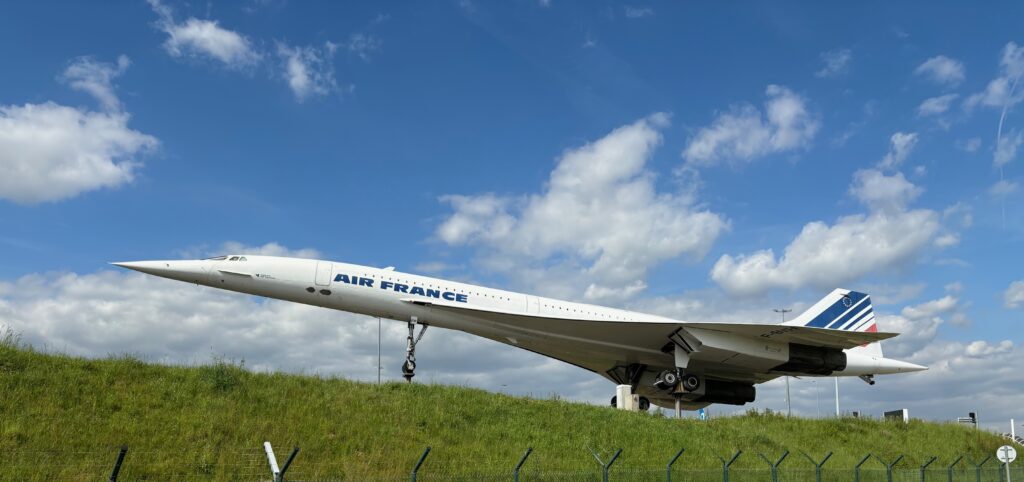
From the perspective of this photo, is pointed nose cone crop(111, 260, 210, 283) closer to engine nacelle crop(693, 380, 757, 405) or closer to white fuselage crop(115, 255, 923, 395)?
white fuselage crop(115, 255, 923, 395)

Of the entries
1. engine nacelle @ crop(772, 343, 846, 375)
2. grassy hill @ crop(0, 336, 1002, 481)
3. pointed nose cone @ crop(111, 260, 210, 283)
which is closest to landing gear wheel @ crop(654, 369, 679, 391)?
grassy hill @ crop(0, 336, 1002, 481)

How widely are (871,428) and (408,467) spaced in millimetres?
17925

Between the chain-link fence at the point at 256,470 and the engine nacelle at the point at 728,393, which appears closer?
the chain-link fence at the point at 256,470

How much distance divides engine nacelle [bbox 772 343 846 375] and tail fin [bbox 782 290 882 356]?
8.15 feet

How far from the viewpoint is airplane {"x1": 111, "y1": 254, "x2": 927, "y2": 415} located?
21734 millimetres

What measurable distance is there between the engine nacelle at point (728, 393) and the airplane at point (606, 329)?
0.04 metres

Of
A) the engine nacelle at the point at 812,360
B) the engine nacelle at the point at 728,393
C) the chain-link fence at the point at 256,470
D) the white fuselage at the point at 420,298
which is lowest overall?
the chain-link fence at the point at 256,470

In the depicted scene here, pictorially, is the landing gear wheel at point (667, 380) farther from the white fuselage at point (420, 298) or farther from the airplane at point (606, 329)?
the white fuselage at point (420, 298)

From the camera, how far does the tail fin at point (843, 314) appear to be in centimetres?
2877

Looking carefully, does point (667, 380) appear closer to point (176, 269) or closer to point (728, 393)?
point (728, 393)

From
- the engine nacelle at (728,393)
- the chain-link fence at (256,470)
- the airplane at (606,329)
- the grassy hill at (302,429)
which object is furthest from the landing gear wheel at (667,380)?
the chain-link fence at (256,470)

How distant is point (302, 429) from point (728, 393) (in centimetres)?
1737

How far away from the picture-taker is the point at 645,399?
26453 mm

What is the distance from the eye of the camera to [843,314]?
94.8ft
